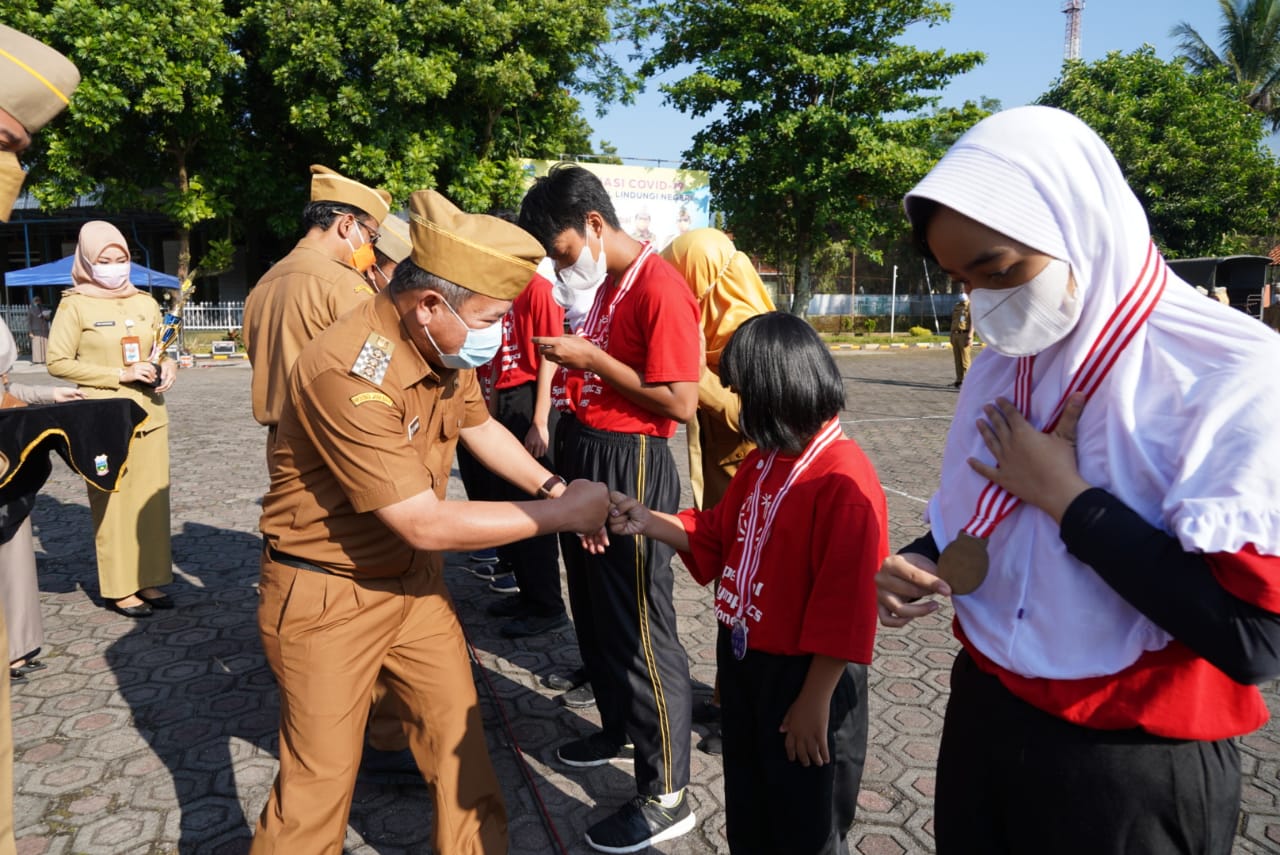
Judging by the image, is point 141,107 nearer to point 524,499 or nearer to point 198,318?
point 198,318

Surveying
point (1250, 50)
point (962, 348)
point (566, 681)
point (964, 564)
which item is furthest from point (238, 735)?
point (1250, 50)

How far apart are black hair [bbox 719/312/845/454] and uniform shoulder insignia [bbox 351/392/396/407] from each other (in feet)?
2.89

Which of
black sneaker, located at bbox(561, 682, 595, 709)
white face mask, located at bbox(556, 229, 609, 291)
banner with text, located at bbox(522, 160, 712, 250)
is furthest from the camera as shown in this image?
banner with text, located at bbox(522, 160, 712, 250)

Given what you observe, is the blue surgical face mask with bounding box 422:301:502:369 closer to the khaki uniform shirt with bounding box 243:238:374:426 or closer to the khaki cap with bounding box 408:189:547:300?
the khaki cap with bounding box 408:189:547:300

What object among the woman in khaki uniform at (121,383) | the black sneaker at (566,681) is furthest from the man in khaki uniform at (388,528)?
the woman in khaki uniform at (121,383)

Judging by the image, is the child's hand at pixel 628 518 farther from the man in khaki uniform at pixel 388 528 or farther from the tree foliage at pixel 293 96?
the tree foliage at pixel 293 96

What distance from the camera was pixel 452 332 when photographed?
7.24 feet

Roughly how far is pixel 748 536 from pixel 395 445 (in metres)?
0.93

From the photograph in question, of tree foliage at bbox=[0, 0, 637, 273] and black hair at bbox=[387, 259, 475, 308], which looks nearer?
black hair at bbox=[387, 259, 475, 308]

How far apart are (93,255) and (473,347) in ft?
12.2

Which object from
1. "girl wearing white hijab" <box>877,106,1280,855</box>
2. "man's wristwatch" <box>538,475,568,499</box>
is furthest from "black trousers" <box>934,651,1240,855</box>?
"man's wristwatch" <box>538,475,568,499</box>

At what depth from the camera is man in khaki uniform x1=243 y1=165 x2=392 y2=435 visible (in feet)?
11.6

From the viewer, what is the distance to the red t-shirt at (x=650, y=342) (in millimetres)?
2955

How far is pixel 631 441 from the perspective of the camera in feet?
10.2
